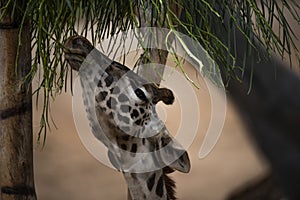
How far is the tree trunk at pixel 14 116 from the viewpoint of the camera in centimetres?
100

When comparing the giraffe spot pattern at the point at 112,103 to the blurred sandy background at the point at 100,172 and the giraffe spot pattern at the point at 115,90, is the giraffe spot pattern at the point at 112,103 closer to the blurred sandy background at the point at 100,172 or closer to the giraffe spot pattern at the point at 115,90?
the giraffe spot pattern at the point at 115,90

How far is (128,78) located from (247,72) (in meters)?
0.26

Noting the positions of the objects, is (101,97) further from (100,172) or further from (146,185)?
(100,172)

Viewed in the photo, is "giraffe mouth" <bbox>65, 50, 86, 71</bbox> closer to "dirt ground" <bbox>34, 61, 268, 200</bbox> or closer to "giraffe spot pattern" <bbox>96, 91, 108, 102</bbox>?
"giraffe spot pattern" <bbox>96, 91, 108, 102</bbox>

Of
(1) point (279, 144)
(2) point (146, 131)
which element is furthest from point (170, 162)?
(1) point (279, 144)

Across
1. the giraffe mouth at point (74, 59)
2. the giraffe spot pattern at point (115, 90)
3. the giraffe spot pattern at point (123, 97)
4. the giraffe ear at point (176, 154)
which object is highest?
the giraffe mouth at point (74, 59)

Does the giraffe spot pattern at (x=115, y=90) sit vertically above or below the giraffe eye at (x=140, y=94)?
above

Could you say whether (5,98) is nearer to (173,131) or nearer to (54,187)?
(173,131)

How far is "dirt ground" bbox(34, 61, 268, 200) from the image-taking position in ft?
8.90

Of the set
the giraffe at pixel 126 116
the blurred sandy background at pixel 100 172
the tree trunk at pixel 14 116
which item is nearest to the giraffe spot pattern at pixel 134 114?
the giraffe at pixel 126 116

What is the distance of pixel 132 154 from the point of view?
976mm

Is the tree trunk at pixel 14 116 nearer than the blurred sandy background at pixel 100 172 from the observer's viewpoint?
Yes

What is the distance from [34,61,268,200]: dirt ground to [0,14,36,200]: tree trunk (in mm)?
1645

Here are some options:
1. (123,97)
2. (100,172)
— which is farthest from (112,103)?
(100,172)
